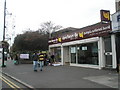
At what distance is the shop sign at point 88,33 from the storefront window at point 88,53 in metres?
1.01

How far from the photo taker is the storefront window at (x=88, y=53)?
54.2 ft

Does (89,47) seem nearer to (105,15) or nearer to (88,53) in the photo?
(88,53)

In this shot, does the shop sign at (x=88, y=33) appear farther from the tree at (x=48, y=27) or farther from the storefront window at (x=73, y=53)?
the tree at (x=48, y=27)

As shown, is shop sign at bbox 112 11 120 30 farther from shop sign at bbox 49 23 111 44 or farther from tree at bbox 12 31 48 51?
tree at bbox 12 31 48 51

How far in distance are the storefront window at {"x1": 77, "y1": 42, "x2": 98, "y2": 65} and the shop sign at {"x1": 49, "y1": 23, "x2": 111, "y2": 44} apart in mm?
1011

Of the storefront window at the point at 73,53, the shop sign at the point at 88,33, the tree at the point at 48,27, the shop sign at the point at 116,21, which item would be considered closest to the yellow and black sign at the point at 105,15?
the shop sign at the point at 88,33

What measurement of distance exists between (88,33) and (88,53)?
220cm

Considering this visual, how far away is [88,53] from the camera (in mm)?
17688

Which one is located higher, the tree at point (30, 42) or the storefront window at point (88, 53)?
the tree at point (30, 42)

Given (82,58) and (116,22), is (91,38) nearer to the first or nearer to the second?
(82,58)

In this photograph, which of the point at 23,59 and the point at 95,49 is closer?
the point at 95,49

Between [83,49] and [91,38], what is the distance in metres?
2.26

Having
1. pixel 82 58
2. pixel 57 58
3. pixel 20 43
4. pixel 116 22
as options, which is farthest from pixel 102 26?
pixel 20 43

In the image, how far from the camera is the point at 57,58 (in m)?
24.3
